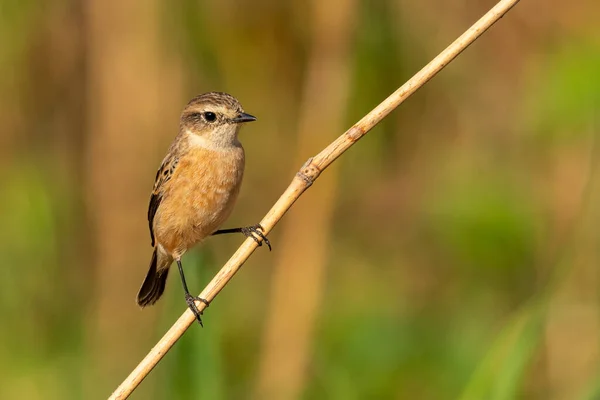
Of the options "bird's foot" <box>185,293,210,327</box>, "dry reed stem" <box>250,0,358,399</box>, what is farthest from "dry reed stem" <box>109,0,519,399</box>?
"dry reed stem" <box>250,0,358,399</box>

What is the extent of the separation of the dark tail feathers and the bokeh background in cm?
56

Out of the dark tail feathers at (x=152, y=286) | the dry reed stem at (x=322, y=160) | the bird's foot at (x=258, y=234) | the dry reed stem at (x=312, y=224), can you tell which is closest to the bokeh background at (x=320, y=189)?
the dry reed stem at (x=312, y=224)

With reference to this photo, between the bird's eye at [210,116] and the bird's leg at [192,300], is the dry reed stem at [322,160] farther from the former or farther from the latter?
the bird's eye at [210,116]

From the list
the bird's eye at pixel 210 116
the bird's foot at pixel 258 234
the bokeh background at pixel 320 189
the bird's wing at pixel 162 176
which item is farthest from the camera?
the bokeh background at pixel 320 189

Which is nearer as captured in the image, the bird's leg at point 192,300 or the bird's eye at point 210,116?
the bird's leg at point 192,300

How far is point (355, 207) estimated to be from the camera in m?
8.55

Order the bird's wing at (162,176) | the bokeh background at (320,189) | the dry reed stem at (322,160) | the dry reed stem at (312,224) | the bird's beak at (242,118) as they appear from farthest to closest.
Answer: the bokeh background at (320,189) < the dry reed stem at (312,224) < the bird's wing at (162,176) < the bird's beak at (242,118) < the dry reed stem at (322,160)

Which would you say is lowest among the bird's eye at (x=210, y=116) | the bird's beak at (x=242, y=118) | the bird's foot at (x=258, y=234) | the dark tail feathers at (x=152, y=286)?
the dark tail feathers at (x=152, y=286)

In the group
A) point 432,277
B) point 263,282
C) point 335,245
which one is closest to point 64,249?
point 263,282

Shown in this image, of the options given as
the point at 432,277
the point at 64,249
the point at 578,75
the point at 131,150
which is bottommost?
the point at 64,249

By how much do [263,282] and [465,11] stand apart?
9.80 feet

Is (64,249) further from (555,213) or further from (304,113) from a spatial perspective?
(555,213)

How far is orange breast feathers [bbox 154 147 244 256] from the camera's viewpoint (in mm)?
4664

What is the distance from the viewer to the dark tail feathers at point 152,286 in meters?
5.42
